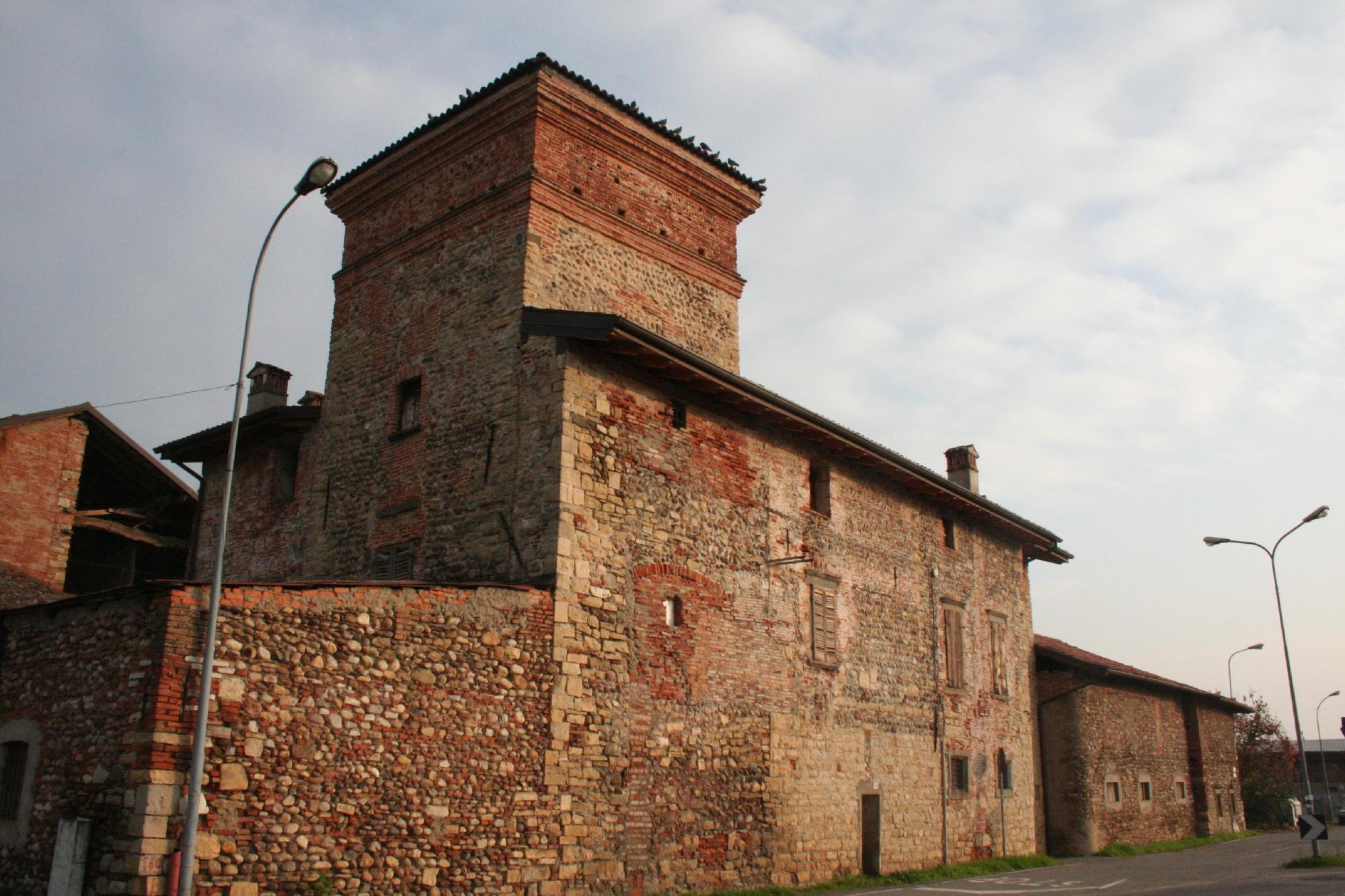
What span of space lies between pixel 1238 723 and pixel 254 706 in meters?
42.8

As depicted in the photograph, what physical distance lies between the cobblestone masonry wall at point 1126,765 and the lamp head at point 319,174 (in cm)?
1902

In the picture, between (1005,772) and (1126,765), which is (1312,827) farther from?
(1126,765)

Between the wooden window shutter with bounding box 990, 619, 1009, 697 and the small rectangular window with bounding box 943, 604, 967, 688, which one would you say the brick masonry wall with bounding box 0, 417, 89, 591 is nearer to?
the small rectangular window with bounding box 943, 604, 967, 688

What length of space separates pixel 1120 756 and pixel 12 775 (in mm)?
21748

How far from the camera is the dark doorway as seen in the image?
1625cm

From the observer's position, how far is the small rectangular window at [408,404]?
15.1 m

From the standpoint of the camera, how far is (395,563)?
1429cm

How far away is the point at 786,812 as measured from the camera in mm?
14633

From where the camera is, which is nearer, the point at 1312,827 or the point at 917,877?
the point at 917,877

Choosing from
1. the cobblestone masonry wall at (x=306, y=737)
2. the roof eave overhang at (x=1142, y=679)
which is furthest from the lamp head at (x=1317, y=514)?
the cobblestone masonry wall at (x=306, y=737)

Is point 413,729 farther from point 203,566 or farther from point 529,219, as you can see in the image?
point 203,566

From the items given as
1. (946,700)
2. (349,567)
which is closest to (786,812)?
(946,700)

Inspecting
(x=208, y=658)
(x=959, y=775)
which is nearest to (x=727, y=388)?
(x=208, y=658)

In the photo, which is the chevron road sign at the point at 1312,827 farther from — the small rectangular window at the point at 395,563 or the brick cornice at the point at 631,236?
the small rectangular window at the point at 395,563
